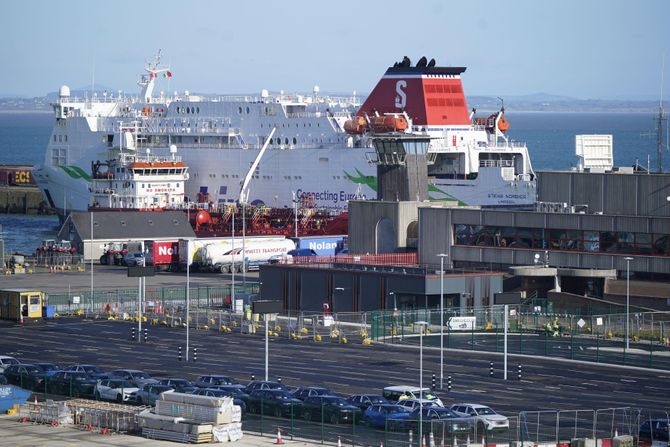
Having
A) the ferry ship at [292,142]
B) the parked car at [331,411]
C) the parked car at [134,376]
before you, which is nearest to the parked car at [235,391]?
the parked car at [331,411]

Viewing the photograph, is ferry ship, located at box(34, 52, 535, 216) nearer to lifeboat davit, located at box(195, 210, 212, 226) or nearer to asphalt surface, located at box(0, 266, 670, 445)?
lifeboat davit, located at box(195, 210, 212, 226)

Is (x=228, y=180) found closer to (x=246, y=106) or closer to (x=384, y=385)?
(x=246, y=106)

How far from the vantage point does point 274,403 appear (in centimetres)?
3934

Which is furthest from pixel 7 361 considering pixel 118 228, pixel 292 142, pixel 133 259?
pixel 292 142

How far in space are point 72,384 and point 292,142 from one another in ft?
217

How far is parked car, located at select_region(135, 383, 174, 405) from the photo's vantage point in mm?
40938

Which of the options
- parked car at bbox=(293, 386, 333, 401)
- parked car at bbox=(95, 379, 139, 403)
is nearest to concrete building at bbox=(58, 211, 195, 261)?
parked car at bbox=(95, 379, 139, 403)

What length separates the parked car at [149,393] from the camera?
40938 millimetres

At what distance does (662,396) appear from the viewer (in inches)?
1682

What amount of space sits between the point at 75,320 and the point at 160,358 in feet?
45.0

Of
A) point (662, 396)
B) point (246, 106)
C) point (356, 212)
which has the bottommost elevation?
point (662, 396)

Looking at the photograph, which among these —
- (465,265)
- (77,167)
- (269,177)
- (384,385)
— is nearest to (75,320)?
(465,265)

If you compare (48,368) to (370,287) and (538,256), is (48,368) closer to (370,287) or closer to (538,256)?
(370,287)

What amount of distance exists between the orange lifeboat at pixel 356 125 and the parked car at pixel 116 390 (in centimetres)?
5814
